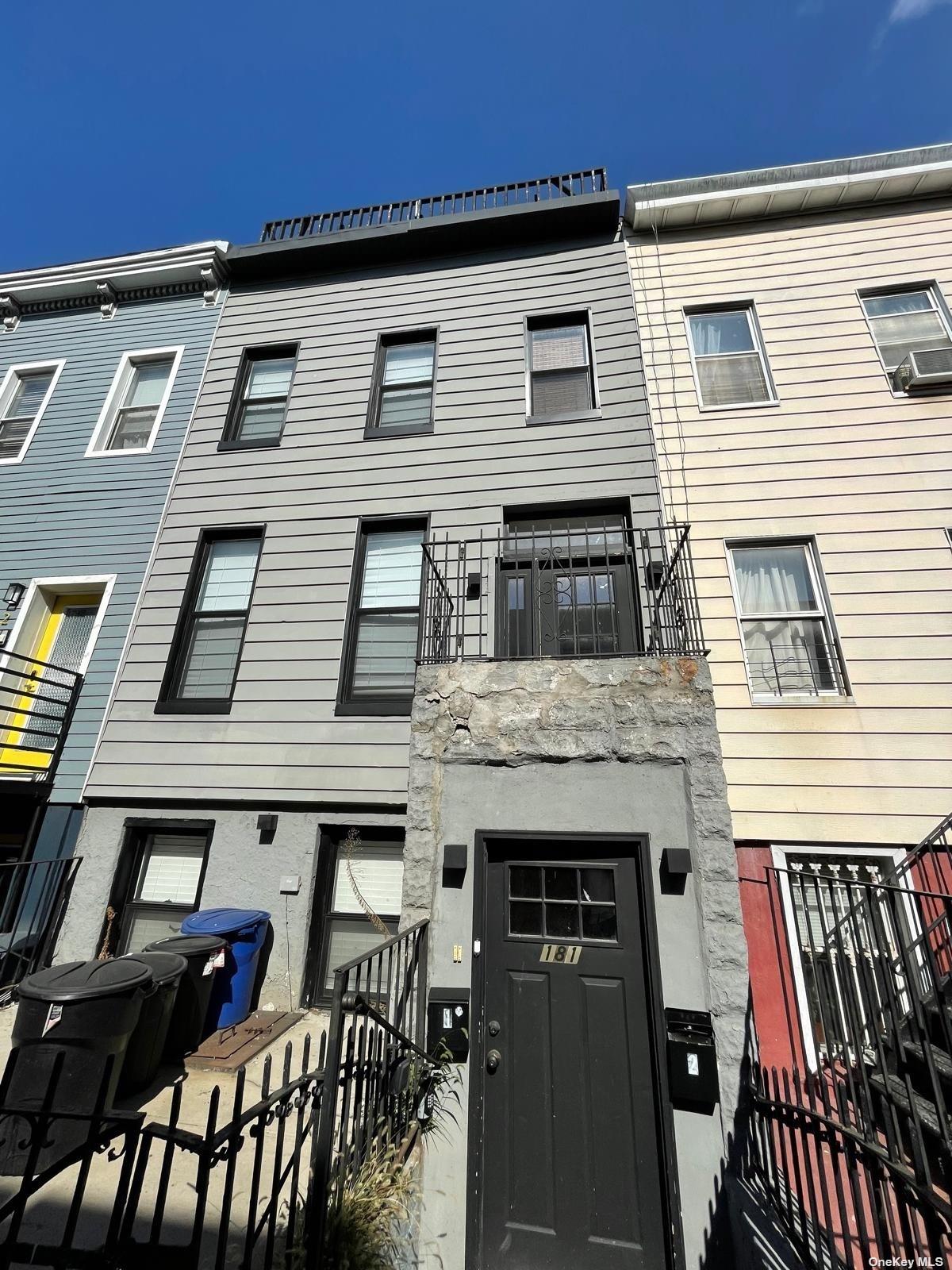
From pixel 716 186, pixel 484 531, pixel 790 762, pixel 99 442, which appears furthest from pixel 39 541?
pixel 716 186

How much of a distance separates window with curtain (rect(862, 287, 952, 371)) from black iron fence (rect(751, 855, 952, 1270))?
6.26m

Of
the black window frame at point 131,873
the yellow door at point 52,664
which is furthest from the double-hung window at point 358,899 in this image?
the yellow door at point 52,664

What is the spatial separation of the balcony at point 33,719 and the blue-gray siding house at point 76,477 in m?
0.02

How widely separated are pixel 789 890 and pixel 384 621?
16.1 feet

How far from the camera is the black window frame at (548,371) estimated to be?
22.9ft

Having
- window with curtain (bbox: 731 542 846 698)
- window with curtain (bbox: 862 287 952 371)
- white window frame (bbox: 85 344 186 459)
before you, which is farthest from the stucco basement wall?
white window frame (bbox: 85 344 186 459)

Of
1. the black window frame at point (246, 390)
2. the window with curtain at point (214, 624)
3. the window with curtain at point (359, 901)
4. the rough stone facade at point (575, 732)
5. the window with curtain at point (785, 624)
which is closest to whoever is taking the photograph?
the rough stone facade at point (575, 732)

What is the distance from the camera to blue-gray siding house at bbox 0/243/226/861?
21.3 ft

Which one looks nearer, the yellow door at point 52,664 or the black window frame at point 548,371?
the yellow door at point 52,664

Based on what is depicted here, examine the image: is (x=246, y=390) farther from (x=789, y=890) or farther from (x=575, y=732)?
(x=789, y=890)

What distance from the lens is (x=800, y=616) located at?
5.89 m

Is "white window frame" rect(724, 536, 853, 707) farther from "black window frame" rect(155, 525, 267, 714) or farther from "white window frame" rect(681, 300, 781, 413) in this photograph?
"black window frame" rect(155, 525, 267, 714)

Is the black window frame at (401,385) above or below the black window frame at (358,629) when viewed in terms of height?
above

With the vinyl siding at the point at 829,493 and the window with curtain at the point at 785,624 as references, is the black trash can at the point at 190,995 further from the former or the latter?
the window with curtain at the point at 785,624
